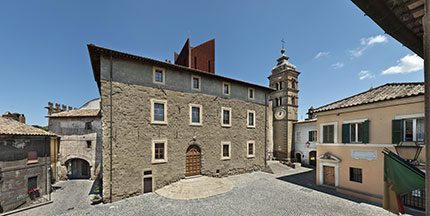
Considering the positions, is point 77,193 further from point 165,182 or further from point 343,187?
point 343,187

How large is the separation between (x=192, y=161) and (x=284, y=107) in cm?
1881

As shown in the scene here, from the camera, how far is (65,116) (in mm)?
18219

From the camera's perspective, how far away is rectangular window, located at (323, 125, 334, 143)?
12922 mm

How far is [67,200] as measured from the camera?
12664mm

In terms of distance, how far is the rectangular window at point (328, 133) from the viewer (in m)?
12.9

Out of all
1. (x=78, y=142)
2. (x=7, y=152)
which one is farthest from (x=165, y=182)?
(x=78, y=142)

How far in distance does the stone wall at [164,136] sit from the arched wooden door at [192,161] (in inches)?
17.3

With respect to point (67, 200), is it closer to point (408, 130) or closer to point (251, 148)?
point (251, 148)

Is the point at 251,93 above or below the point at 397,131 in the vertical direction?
above

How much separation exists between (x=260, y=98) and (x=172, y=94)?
11.2 metres

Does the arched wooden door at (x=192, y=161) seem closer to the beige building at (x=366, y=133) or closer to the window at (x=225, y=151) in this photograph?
the window at (x=225, y=151)

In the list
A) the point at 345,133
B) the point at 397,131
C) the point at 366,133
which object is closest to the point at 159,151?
the point at 345,133

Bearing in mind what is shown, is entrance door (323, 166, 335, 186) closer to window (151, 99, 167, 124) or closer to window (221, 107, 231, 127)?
window (221, 107, 231, 127)

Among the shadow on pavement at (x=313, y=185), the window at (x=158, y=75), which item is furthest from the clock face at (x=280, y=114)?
the window at (x=158, y=75)
